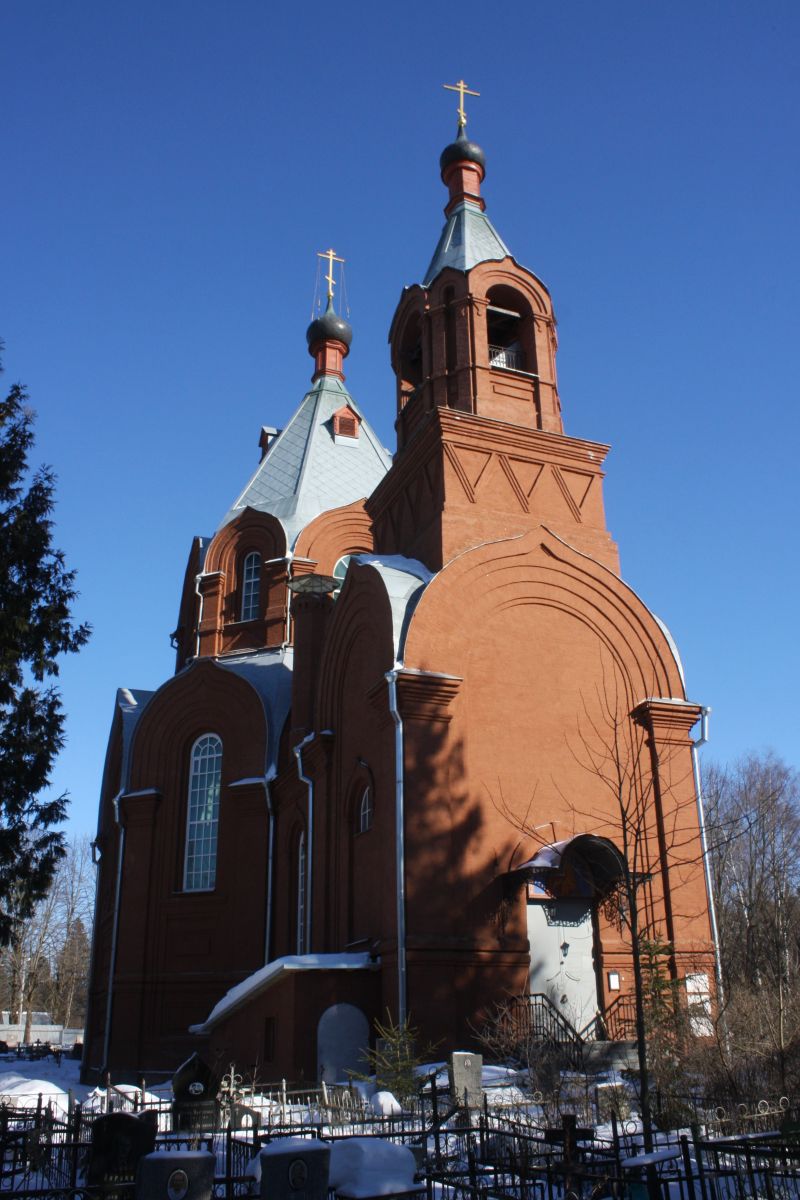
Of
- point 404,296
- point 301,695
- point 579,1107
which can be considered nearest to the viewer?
point 579,1107

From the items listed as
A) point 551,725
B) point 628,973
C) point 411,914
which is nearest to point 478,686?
point 551,725

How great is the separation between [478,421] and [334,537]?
8.14 m

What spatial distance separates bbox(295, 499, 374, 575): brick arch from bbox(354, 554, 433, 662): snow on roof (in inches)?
285

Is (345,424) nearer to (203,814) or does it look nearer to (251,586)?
(251,586)

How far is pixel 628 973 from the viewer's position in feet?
49.0

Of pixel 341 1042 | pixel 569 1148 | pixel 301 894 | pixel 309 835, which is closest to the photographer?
pixel 569 1148

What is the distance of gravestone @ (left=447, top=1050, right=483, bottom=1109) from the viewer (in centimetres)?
1044

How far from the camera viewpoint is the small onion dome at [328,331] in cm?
3191

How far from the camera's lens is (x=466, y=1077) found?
10.6 metres

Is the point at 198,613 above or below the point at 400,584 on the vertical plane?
above

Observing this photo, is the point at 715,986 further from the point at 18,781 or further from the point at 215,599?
the point at 215,599

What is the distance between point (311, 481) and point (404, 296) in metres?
6.95

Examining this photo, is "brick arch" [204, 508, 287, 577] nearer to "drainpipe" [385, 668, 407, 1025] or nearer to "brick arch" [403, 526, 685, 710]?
"brick arch" [403, 526, 685, 710]

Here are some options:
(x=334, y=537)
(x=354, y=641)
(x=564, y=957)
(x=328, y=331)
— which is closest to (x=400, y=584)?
(x=354, y=641)
